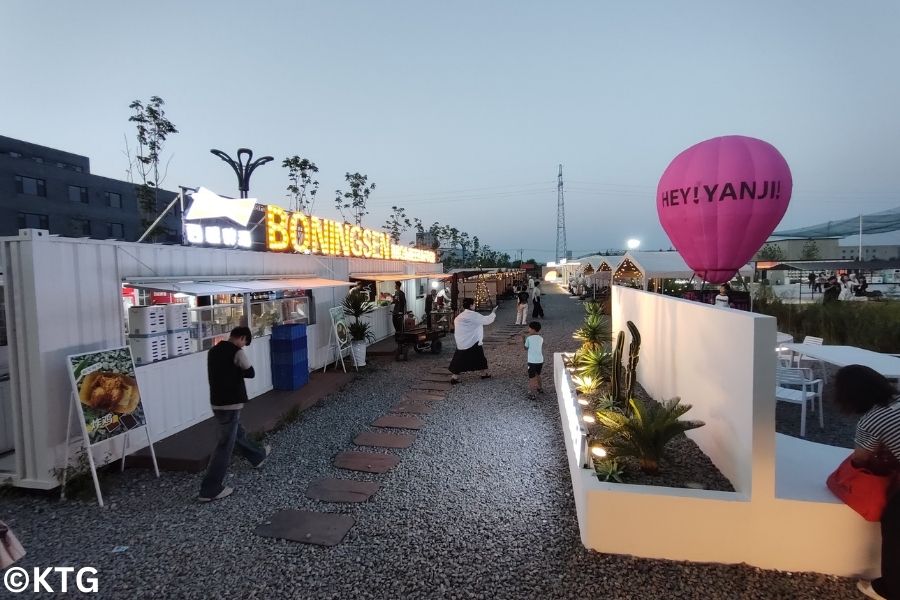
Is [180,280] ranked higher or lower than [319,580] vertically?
higher

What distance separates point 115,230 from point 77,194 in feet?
14.3

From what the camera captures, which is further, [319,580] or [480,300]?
[480,300]

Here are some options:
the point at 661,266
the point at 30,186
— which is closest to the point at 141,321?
the point at 661,266

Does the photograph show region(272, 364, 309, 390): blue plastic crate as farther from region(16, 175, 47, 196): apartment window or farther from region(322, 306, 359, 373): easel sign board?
region(16, 175, 47, 196): apartment window

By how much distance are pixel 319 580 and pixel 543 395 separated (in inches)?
216

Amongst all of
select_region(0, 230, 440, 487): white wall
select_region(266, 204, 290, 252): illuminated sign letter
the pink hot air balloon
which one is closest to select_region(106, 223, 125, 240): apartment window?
select_region(266, 204, 290, 252): illuminated sign letter

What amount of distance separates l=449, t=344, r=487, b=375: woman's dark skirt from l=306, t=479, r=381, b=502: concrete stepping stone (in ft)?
14.4

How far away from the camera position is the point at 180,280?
609cm

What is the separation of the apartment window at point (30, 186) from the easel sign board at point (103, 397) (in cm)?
4244

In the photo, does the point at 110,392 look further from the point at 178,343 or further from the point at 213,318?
the point at 213,318

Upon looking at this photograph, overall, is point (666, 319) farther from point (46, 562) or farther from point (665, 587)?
point (46, 562)

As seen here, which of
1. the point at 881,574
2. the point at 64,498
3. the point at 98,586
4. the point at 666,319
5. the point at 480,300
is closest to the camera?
the point at 881,574

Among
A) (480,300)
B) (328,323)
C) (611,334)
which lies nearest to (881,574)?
(611,334)

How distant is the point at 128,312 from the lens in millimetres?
5492
